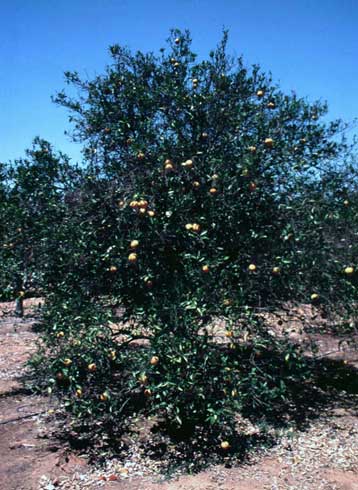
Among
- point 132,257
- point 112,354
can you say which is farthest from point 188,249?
point 112,354

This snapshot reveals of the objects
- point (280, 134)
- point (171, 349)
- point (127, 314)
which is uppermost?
point (280, 134)

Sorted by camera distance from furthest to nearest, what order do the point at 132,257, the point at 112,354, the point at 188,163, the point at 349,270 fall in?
1. the point at 112,354
2. the point at 188,163
3. the point at 349,270
4. the point at 132,257

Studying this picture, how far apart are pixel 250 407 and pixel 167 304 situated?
2467mm

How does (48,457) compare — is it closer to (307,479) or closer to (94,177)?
(307,479)

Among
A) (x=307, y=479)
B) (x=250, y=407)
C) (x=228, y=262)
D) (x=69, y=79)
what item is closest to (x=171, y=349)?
(x=228, y=262)

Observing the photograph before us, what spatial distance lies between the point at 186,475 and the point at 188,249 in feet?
7.51

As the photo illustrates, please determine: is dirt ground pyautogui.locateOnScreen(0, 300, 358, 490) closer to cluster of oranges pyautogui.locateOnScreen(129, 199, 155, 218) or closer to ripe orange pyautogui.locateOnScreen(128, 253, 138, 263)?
ripe orange pyautogui.locateOnScreen(128, 253, 138, 263)

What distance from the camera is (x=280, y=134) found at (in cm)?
565

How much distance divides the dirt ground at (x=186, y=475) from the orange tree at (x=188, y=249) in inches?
19.6

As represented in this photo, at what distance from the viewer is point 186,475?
4621mm

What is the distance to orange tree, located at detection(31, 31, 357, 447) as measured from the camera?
459 cm

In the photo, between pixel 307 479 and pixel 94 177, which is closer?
pixel 307 479

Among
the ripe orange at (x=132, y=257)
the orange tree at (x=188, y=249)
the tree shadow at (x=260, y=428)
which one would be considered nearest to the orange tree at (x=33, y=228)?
the orange tree at (x=188, y=249)

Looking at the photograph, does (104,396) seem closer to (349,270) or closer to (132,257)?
(132,257)
